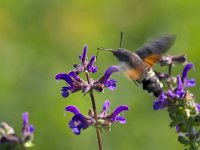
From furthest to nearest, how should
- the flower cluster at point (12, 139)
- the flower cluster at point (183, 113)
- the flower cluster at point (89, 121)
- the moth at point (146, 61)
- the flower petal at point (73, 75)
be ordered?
the moth at point (146, 61) < the flower petal at point (73, 75) < the flower cluster at point (89, 121) < the flower cluster at point (183, 113) < the flower cluster at point (12, 139)

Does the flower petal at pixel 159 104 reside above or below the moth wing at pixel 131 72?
below

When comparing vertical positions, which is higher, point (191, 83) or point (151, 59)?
point (151, 59)

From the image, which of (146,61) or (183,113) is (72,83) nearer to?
(146,61)

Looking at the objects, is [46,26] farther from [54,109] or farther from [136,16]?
[54,109]

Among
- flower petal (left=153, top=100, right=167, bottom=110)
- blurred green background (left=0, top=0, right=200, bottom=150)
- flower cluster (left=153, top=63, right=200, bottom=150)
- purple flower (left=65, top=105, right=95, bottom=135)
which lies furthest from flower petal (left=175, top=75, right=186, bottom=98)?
blurred green background (left=0, top=0, right=200, bottom=150)

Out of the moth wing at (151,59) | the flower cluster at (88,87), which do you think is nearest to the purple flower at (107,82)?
the flower cluster at (88,87)

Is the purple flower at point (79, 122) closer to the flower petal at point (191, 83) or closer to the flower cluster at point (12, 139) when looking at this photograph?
the flower cluster at point (12, 139)

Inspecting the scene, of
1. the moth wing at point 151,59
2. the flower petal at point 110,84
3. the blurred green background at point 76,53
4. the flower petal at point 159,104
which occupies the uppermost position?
the blurred green background at point 76,53

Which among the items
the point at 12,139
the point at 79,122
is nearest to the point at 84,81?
the point at 79,122
